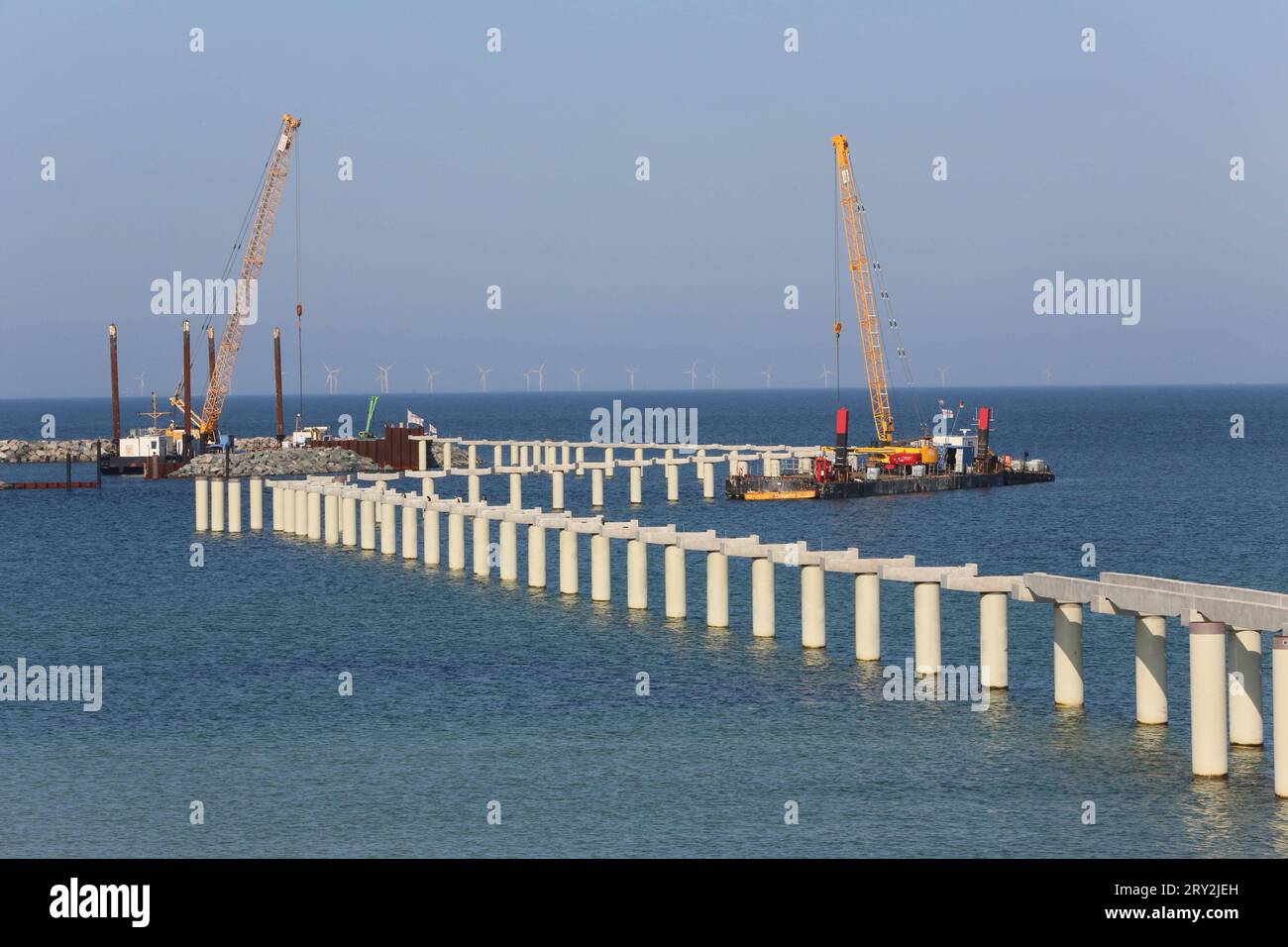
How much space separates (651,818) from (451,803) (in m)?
3.70

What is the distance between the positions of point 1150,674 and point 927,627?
6.02 m

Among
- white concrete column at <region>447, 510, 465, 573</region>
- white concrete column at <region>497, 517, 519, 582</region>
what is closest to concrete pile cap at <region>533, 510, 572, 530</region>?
white concrete column at <region>497, 517, 519, 582</region>

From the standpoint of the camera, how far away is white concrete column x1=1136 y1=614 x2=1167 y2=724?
34.5 meters

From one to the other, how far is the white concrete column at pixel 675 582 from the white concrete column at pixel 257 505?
38017 millimetres

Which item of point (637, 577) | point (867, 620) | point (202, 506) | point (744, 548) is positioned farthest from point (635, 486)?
point (867, 620)

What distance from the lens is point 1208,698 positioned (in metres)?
30.1

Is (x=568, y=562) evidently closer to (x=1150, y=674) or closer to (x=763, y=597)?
Result: (x=763, y=597)

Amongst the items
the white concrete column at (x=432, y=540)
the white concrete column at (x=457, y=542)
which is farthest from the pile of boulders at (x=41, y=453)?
the white concrete column at (x=457, y=542)

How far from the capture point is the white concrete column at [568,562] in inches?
2227

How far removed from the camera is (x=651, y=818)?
3061 centimetres

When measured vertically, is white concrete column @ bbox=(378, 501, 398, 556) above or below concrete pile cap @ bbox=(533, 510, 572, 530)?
below

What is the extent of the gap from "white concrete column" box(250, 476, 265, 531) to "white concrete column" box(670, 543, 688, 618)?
38017 millimetres

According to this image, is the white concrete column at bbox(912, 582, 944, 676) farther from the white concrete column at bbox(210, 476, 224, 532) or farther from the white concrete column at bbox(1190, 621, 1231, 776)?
the white concrete column at bbox(210, 476, 224, 532)
